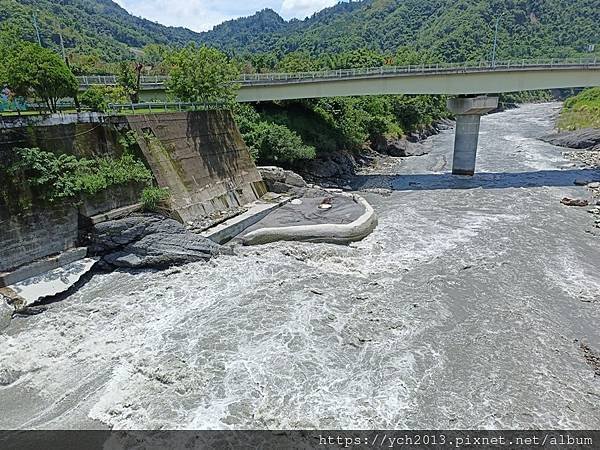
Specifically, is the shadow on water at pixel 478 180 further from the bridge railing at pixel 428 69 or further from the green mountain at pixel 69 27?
the green mountain at pixel 69 27

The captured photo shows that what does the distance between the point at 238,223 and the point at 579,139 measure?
52.9 metres

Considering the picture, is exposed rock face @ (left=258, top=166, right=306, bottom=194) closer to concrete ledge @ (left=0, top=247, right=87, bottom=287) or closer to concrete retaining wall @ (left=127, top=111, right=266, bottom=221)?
concrete retaining wall @ (left=127, top=111, right=266, bottom=221)

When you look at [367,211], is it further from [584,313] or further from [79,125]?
[79,125]

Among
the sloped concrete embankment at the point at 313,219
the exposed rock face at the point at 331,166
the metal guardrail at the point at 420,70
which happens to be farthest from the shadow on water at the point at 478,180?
the metal guardrail at the point at 420,70

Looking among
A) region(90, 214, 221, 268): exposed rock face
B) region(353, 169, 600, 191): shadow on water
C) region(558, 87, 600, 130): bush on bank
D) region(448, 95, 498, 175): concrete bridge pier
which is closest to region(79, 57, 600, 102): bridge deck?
region(448, 95, 498, 175): concrete bridge pier

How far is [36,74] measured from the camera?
65.9 ft

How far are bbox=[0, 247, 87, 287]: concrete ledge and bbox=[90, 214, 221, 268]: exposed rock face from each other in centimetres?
77

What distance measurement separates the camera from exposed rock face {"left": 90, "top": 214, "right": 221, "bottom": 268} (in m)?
20.1

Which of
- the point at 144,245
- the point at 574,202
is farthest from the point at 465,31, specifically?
the point at 144,245

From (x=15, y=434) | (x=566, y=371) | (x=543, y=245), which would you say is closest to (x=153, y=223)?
(x=15, y=434)

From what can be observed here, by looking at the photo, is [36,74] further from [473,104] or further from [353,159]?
[473,104]

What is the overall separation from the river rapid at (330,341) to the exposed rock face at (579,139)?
125 feet

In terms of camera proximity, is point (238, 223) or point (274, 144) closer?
point (238, 223)

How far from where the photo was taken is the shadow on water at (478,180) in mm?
36969
